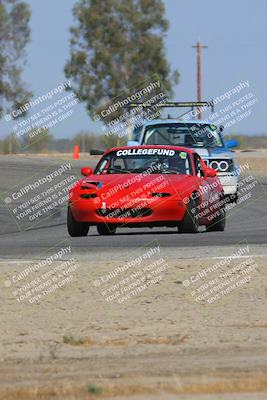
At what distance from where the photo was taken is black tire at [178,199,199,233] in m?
19.0

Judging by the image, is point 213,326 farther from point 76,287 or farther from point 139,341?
point 76,287

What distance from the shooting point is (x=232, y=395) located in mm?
7738

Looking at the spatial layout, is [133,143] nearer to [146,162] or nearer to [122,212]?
[146,162]

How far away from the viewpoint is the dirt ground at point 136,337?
804 cm

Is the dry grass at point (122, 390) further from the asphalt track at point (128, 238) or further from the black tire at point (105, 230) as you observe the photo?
the black tire at point (105, 230)

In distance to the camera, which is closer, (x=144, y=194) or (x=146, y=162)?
(x=144, y=194)

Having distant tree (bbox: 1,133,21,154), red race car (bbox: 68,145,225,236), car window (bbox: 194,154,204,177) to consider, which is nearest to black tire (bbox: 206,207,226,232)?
red race car (bbox: 68,145,225,236)

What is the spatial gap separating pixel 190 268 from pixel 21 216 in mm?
11625

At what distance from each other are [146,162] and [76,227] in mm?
1602

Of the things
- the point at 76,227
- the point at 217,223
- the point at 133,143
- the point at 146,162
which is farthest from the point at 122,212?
the point at 133,143

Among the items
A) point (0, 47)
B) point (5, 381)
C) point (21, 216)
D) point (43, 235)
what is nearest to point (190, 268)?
point (5, 381)

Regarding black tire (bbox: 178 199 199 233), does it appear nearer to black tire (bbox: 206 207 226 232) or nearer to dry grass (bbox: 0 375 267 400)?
black tire (bbox: 206 207 226 232)

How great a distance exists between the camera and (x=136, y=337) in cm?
1035

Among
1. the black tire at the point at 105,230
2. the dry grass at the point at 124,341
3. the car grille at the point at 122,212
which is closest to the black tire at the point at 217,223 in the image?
the black tire at the point at 105,230
